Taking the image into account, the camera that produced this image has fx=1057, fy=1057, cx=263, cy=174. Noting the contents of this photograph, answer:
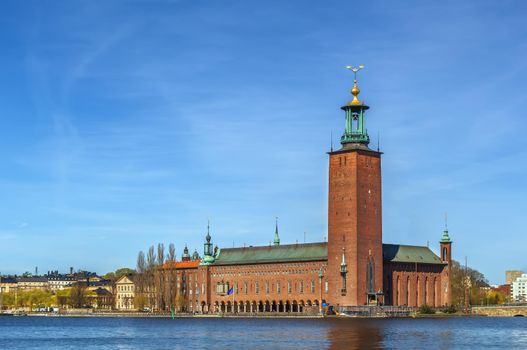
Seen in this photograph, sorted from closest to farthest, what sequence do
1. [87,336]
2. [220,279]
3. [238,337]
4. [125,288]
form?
1. [238,337]
2. [87,336]
3. [220,279]
4. [125,288]

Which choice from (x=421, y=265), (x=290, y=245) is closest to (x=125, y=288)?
(x=290, y=245)

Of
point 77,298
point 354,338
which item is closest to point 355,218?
point 354,338

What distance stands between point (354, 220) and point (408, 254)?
17.5 metres

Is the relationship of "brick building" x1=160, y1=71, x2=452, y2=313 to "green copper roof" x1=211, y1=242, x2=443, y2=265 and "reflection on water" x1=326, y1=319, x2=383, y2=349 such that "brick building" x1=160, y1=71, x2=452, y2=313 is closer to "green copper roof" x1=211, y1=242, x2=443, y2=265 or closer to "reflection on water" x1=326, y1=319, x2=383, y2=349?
"green copper roof" x1=211, y1=242, x2=443, y2=265

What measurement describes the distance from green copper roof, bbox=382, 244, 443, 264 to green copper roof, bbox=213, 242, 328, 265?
24.7 feet

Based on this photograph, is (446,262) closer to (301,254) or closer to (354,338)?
(301,254)

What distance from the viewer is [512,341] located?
63844 millimetres

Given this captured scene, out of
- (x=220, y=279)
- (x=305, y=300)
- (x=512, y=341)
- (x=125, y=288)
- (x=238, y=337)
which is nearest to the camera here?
(x=512, y=341)

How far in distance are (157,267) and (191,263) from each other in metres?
20.7

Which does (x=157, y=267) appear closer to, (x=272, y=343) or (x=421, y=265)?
(x=421, y=265)

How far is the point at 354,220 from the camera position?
114500 mm

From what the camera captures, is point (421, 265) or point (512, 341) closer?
point (512, 341)

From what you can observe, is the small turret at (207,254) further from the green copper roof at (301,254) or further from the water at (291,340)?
the water at (291,340)

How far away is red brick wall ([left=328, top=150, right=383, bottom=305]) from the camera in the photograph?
376ft
